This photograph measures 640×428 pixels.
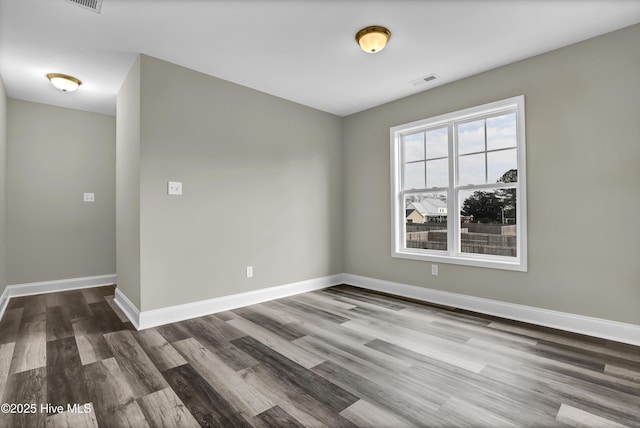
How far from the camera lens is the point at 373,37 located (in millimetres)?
2645

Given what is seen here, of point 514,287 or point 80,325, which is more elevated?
point 514,287

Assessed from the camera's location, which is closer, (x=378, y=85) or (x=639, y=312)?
(x=639, y=312)

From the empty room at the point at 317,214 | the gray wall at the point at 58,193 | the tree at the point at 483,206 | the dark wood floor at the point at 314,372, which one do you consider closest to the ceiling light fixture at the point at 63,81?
the empty room at the point at 317,214

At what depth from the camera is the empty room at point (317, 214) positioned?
6.56 feet

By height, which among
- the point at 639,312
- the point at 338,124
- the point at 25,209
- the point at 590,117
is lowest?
the point at 639,312

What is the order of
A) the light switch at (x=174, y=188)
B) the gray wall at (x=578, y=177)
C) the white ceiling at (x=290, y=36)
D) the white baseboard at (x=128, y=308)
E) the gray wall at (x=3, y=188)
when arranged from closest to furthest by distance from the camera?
the white ceiling at (x=290, y=36) < the gray wall at (x=578, y=177) < the white baseboard at (x=128, y=308) < the light switch at (x=174, y=188) < the gray wall at (x=3, y=188)

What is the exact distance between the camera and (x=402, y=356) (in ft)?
7.87

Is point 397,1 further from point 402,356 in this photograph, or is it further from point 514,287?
point 514,287

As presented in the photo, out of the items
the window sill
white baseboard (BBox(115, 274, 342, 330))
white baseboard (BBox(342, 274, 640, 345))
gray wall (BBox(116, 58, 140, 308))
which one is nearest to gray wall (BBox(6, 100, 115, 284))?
gray wall (BBox(116, 58, 140, 308))

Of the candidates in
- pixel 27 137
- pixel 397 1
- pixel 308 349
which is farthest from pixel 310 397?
pixel 27 137

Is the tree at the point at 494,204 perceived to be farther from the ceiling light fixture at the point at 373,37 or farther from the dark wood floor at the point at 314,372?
the ceiling light fixture at the point at 373,37

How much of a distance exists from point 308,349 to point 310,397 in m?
0.66

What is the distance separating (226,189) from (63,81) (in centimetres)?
215

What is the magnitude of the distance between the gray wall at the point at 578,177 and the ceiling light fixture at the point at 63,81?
14.6 ft
